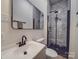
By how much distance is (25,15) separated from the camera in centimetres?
176

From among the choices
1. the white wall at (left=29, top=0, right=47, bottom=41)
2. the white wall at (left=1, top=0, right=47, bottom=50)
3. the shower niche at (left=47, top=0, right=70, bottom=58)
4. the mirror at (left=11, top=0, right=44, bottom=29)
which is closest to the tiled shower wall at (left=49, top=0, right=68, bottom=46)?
the shower niche at (left=47, top=0, right=70, bottom=58)

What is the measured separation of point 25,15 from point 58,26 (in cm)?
67

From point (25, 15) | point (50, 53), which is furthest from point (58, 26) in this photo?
point (25, 15)

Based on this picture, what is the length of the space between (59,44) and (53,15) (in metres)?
0.53

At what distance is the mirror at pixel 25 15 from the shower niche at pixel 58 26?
284 mm

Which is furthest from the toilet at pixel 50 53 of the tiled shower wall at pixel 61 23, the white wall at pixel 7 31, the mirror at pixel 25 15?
the white wall at pixel 7 31

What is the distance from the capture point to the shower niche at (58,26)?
145 centimetres

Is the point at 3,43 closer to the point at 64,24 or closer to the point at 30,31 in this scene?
the point at 30,31

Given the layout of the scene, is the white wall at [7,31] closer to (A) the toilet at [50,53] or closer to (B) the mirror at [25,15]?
(B) the mirror at [25,15]

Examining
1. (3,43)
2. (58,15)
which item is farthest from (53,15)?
(3,43)

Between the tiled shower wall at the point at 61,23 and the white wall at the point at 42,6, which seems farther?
the white wall at the point at 42,6

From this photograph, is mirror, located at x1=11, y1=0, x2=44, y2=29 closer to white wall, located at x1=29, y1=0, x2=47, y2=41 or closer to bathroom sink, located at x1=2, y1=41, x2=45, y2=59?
white wall, located at x1=29, y1=0, x2=47, y2=41

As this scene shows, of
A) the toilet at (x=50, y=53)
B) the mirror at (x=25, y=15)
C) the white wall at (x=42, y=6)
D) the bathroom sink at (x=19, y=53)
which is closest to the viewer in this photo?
the bathroom sink at (x=19, y=53)

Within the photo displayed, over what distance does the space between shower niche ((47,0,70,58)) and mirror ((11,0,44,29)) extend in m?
0.28
